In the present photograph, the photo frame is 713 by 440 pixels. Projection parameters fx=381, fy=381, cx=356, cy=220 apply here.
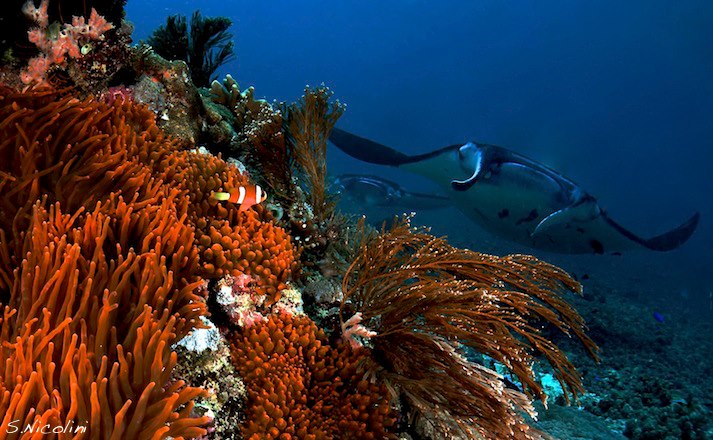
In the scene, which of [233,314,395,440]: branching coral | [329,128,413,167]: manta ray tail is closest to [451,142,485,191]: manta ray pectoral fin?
[329,128,413,167]: manta ray tail

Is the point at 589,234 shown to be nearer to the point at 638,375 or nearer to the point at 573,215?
the point at 573,215

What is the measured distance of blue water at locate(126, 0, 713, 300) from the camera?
89.5 metres

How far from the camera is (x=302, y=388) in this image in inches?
101

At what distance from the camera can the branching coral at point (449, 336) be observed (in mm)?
2859

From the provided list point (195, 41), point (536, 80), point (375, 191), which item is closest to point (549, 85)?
point (536, 80)

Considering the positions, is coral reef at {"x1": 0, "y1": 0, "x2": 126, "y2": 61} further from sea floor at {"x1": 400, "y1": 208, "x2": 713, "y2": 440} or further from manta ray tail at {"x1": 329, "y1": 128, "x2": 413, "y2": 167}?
manta ray tail at {"x1": 329, "y1": 128, "x2": 413, "y2": 167}

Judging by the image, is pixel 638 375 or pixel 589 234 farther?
pixel 589 234

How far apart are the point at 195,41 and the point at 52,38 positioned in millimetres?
3731

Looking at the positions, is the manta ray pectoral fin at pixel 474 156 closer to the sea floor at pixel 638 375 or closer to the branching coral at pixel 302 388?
the sea floor at pixel 638 375

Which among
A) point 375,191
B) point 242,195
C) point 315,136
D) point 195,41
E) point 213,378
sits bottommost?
point 213,378

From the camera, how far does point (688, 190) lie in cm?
9544

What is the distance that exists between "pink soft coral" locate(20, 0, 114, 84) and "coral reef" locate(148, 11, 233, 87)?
337 centimetres

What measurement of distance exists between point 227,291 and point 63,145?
159 centimetres

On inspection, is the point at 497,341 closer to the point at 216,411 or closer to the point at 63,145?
the point at 216,411
